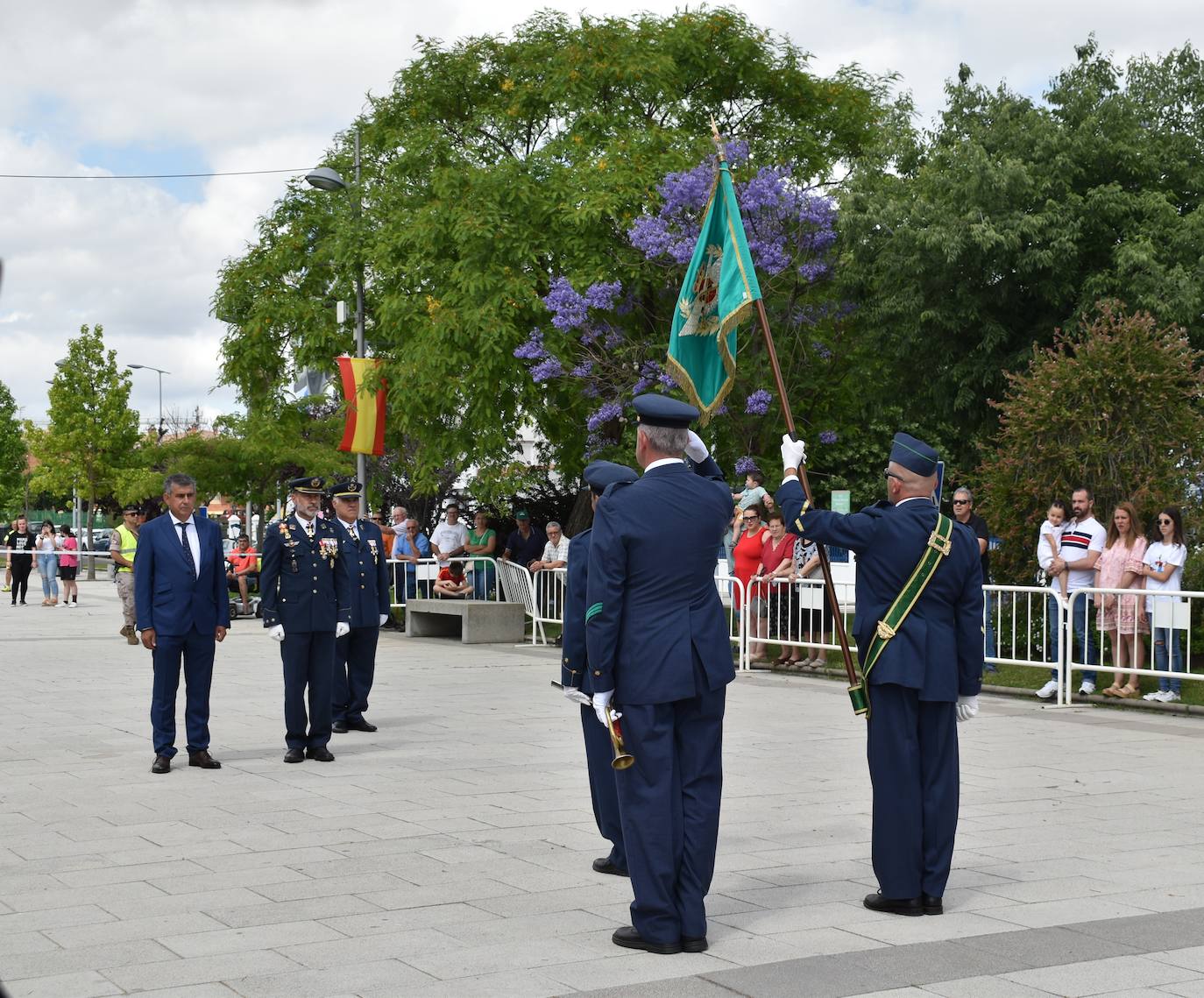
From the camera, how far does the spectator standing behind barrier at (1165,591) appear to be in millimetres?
12555

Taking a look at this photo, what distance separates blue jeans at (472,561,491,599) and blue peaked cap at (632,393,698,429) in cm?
1527

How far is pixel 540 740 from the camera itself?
10891 mm

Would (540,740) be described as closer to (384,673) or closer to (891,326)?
(384,673)

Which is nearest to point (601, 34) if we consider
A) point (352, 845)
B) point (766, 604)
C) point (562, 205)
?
point (562, 205)

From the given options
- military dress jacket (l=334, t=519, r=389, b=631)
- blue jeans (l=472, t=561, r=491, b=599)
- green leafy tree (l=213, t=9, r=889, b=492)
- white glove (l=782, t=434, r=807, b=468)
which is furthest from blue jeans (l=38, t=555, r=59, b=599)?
white glove (l=782, t=434, r=807, b=468)

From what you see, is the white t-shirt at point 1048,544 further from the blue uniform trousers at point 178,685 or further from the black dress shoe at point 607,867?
the black dress shoe at point 607,867

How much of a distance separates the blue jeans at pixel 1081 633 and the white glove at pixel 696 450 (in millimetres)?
7850

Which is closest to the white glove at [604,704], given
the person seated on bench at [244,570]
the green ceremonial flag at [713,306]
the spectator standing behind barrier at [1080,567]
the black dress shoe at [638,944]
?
the black dress shoe at [638,944]

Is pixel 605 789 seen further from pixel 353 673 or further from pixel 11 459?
pixel 11 459

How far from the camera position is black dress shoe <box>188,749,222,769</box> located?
961cm

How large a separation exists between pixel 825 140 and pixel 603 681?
22.1 meters

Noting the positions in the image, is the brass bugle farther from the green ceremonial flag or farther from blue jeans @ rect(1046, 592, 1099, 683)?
blue jeans @ rect(1046, 592, 1099, 683)

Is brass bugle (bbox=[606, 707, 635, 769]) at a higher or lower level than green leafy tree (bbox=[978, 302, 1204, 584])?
lower

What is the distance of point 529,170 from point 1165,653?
45.7 feet
